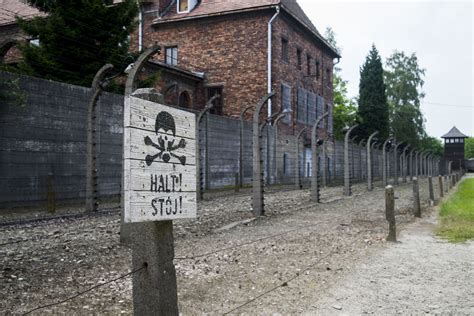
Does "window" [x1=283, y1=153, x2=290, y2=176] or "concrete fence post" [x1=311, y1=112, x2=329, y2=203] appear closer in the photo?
"concrete fence post" [x1=311, y1=112, x2=329, y2=203]

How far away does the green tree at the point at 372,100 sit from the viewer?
47.2 m

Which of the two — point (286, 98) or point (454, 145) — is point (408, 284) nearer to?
point (286, 98)

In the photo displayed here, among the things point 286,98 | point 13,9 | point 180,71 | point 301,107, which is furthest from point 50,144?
point 13,9

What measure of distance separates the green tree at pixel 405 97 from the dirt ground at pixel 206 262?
160ft

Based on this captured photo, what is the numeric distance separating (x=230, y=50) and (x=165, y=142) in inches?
1018

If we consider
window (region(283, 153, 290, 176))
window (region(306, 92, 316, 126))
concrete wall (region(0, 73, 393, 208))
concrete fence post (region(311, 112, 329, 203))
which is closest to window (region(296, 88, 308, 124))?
window (region(306, 92, 316, 126))

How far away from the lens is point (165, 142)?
280 cm

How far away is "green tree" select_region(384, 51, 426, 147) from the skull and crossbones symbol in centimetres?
5546

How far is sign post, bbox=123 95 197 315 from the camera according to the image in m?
2.57

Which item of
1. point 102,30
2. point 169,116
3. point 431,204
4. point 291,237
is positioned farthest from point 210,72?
point 169,116

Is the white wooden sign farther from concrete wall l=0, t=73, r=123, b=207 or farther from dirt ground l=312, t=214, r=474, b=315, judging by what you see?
concrete wall l=0, t=73, r=123, b=207

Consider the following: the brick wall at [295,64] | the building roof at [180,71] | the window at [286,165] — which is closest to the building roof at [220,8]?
the brick wall at [295,64]

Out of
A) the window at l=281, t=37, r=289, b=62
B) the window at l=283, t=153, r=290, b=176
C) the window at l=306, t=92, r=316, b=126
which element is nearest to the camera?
the window at l=283, t=153, r=290, b=176

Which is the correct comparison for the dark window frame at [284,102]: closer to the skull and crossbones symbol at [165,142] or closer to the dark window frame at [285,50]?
the dark window frame at [285,50]
